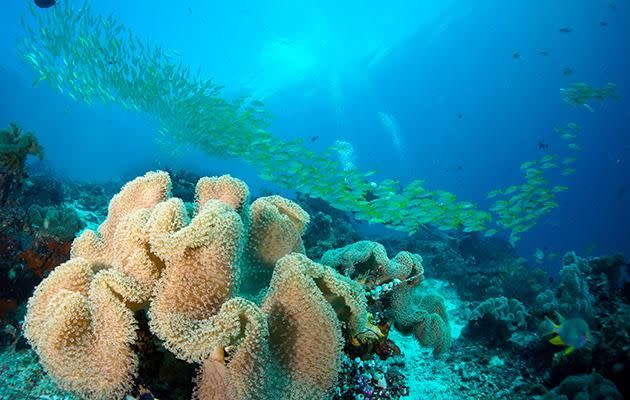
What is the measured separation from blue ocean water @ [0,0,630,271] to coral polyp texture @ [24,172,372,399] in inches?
1795

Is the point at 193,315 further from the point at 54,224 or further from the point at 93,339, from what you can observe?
the point at 54,224

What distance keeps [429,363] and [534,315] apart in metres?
4.06

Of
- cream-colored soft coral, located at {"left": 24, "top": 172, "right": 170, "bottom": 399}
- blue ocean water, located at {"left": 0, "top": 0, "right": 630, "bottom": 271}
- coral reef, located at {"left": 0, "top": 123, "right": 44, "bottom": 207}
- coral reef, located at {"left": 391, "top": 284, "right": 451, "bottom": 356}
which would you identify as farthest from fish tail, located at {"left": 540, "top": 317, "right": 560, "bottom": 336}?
blue ocean water, located at {"left": 0, "top": 0, "right": 630, "bottom": 271}

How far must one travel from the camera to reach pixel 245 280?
2.76 meters

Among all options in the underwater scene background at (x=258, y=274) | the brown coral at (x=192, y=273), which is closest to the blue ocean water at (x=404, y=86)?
the underwater scene background at (x=258, y=274)

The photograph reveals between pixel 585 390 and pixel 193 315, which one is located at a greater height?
pixel 193 315

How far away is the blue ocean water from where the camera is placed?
56.2 metres

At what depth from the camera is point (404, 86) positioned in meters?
68.3

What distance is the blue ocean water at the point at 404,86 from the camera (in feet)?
185

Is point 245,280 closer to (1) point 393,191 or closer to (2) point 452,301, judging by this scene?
(2) point 452,301

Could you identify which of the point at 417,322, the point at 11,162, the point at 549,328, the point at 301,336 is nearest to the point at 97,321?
the point at 301,336

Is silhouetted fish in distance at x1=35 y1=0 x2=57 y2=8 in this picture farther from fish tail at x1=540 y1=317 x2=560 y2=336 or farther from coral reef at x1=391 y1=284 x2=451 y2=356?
fish tail at x1=540 y1=317 x2=560 y2=336

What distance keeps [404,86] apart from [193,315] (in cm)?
7249

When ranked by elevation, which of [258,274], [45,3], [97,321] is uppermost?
[45,3]
